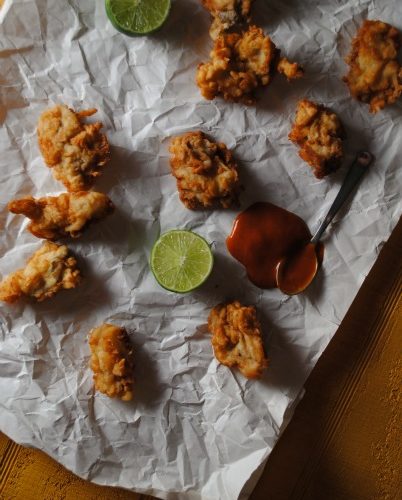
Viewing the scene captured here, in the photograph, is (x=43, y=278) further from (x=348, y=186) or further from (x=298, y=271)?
(x=348, y=186)

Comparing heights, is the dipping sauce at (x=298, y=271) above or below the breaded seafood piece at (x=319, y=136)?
below

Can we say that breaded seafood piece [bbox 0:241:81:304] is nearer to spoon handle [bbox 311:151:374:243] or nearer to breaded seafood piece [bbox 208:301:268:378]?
breaded seafood piece [bbox 208:301:268:378]

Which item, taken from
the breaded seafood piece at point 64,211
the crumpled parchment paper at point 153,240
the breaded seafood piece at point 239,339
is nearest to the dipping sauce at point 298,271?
the crumpled parchment paper at point 153,240

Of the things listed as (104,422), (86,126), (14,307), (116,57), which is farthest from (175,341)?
(116,57)

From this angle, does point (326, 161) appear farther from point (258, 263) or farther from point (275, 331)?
point (275, 331)

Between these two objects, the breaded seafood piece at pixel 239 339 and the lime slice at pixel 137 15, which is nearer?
the lime slice at pixel 137 15

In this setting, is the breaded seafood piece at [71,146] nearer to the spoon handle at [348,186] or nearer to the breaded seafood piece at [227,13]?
the breaded seafood piece at [227,13]

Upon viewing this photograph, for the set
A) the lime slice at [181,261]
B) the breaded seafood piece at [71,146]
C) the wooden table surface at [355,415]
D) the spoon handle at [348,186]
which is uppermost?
the spoon handle at [348,186]

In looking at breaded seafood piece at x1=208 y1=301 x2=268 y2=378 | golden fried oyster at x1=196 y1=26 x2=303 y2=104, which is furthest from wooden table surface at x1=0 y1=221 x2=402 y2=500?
golden fried oyster at x1=196 y1=26 x2=303 y2=104
